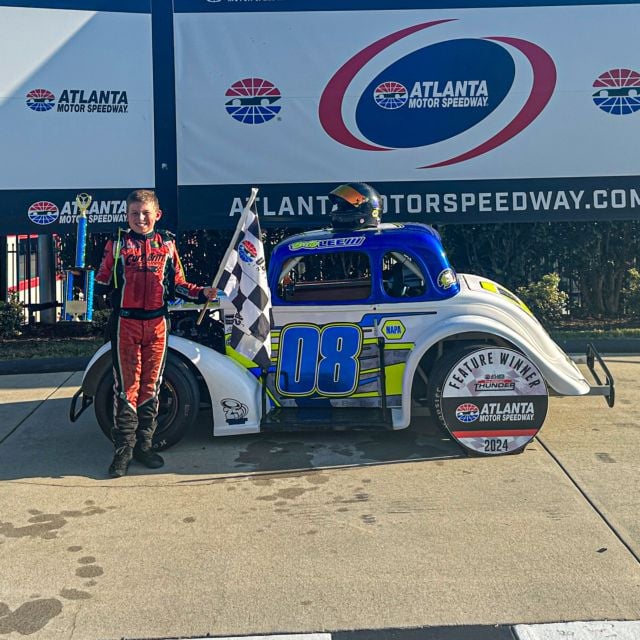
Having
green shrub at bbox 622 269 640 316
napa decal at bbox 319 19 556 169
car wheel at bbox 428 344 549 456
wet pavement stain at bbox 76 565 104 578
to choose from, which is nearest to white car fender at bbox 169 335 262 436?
car wheel at bbox 428 344 549 456

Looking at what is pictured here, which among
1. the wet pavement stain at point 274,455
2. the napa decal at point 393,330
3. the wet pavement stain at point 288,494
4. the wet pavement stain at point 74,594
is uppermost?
the napa decal at point 393,330

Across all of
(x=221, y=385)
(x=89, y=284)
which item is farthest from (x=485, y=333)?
(x=89, y=284)

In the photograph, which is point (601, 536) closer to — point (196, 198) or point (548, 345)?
point (548, 345)

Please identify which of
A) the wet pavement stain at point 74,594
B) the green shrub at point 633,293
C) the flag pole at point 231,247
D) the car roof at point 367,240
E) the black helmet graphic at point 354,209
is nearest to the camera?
the wet pavement stain at point 74,594

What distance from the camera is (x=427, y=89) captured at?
9094 mm

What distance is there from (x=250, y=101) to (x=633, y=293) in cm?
601

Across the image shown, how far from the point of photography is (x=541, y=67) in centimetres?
912

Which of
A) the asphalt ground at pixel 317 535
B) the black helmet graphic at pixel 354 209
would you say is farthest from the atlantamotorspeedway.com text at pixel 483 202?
the asphalt ground at pixel 317 535

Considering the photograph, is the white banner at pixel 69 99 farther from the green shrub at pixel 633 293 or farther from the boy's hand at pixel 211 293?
the green shrub at pixel 633 293

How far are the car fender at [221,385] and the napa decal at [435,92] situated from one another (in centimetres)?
475

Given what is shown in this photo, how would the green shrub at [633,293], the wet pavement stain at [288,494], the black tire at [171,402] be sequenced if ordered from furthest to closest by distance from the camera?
the green shrub at [633,293] → the black tire at [171,402] → the wet pavement stain at [288,494]

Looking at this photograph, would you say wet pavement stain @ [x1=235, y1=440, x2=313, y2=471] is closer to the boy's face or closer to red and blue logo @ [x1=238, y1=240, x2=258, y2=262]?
red and blue logo @ [x1=238, y1=240, x2=258, y2=262]

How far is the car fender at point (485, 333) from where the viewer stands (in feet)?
16.6

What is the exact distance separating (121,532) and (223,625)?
3.81ft
